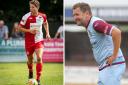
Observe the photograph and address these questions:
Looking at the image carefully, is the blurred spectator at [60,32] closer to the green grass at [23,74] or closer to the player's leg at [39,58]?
the player's leg at [39,58]

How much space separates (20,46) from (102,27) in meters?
2.11

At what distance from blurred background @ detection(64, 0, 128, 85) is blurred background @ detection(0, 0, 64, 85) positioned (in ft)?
1.08

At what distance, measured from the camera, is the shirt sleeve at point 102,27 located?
13.0 ft

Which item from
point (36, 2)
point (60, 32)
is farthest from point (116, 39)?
point (60, 32)

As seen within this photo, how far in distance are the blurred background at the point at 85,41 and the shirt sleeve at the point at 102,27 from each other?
6.79 feet

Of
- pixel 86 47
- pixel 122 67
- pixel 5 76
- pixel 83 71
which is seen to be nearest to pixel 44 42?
pixel 5 76

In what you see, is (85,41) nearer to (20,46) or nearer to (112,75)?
(20,46)

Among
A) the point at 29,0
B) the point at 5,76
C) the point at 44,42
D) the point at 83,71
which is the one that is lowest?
the point at 83,71

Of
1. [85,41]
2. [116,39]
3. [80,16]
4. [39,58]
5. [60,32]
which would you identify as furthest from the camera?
[85,41]

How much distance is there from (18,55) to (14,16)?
0.48 meters

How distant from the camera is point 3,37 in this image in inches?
234

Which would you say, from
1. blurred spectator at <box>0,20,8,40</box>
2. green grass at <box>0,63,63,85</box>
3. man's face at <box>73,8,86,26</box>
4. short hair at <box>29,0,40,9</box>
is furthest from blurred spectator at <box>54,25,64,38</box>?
man's face at <box>73,8,86,26</box>

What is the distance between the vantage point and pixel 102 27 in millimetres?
3998

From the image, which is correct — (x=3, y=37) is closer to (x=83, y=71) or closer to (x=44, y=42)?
(x=44, y=42)
